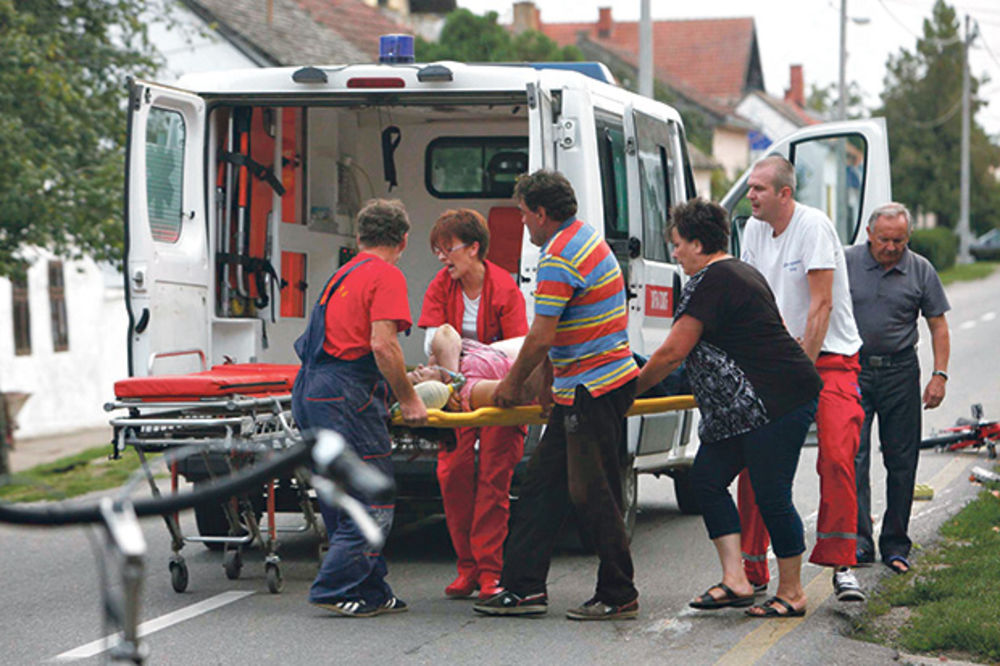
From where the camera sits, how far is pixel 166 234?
8.45 metres

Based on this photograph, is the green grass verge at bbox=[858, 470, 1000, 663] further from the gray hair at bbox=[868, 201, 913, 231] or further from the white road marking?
the white road marking

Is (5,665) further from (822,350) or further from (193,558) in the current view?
(822,350)

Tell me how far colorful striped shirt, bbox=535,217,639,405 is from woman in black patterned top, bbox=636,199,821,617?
18 cm

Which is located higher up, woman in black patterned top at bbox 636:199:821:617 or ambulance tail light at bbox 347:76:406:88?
ambulance tail light at bbox 347:76:406:88

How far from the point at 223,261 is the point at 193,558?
1.71 m

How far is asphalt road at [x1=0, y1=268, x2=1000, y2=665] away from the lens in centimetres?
617

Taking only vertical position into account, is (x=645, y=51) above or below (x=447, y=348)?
above

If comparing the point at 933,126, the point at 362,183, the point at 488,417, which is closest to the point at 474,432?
the point at 488,417

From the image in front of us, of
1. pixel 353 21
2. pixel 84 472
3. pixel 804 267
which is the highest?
pixel 353 21

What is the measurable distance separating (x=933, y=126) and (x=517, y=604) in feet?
189

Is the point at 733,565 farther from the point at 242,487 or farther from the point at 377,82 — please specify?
the point at 242,487

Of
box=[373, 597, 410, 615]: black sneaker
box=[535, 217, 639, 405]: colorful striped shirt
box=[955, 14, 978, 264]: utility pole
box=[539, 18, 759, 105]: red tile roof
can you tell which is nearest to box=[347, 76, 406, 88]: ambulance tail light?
box=[535, 217, 639, 405]: colorful striped shirt

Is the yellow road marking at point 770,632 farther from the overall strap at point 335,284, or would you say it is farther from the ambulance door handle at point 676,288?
the overall strap at point 335,284

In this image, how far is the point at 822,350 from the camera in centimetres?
702
